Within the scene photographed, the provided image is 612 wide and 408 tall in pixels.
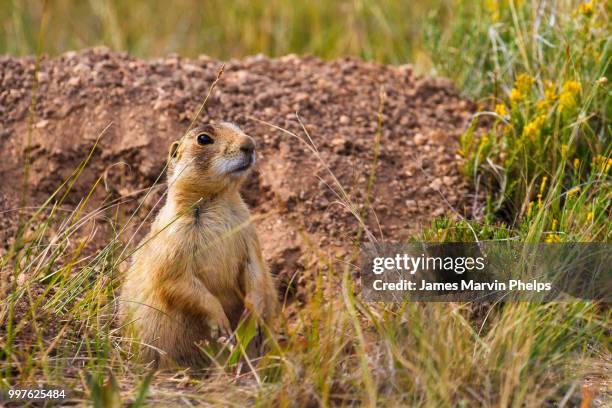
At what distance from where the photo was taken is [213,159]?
4367mm

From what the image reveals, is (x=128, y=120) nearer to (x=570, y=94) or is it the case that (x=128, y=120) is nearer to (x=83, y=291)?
(x=83, y=291)

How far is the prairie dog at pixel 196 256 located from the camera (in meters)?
4.35

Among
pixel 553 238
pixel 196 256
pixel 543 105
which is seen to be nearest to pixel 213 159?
pixel 196 256

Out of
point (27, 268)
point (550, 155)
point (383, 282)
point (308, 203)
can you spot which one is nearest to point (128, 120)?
point (308, 203)

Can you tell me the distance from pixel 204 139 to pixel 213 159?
14cm

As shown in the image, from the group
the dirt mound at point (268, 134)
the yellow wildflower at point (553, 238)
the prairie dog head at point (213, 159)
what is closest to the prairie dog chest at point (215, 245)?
the prairie dog head at point (213, 159)

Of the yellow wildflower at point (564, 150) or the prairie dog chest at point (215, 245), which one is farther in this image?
the yellow wildflower at point (564, 150)

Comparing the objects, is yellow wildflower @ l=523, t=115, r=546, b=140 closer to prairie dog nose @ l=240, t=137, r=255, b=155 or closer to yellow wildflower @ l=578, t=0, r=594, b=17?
yellow wildflower @ l=578, t=0, r=594, b=17

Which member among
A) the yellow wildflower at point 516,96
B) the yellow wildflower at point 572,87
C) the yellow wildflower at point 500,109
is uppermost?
the yellow wildflower at point 572,87

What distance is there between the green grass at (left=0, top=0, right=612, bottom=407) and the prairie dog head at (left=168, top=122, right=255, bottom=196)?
1.66 feet

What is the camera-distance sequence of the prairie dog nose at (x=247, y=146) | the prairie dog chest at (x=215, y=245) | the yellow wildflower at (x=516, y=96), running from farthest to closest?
1. the yellow wildflower at (x=516, y=96)
2. the prairie dog chest at (x=215, y=245)
3. the prairie dog nose at (x=247, y=146)

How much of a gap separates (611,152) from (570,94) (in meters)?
0.42

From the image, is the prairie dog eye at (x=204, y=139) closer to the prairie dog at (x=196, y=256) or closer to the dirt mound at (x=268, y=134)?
the prairie dog at (x=196, y=256)

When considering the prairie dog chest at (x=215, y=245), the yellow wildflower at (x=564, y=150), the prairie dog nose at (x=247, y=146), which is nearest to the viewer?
the prairie dog nose at (x=247, y=146)
